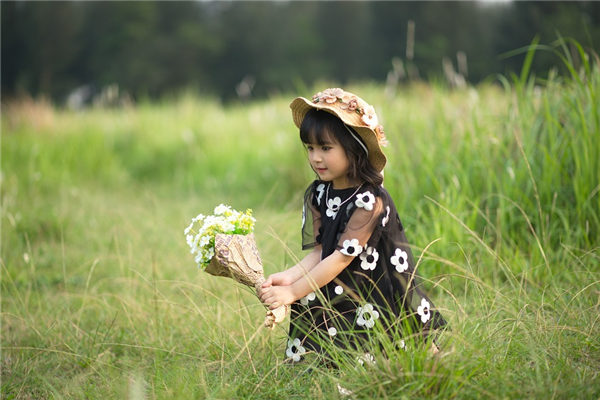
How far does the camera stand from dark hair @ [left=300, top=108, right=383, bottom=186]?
2352 millimetres

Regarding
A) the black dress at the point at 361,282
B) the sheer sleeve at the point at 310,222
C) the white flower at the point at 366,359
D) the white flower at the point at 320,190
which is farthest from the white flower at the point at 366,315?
the white flower at the point at 320,190

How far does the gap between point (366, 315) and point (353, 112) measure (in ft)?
2.62

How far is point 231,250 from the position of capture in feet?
7.05

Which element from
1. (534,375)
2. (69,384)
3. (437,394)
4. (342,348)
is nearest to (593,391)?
(534,375)

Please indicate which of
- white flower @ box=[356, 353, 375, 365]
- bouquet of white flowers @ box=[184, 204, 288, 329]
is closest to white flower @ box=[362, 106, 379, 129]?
bouquet of white flowers @ box=[184, 204, 288, 329]

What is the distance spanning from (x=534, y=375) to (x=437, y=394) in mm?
402

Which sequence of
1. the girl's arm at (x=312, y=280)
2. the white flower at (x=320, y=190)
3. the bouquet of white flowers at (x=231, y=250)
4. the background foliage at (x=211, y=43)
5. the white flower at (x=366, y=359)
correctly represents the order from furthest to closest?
the background foliage at (x=211, y=43), the white flower at (x=320, y=190), the girl's arm at (x=312, y=280), the bouquet of white flowers at (x=231, y=250), the white flower at (x=366, y=359)

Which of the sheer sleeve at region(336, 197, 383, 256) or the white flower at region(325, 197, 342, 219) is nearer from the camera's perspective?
the sheer sleeve at region(336, 197, 383, 256)

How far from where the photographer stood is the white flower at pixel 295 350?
241cm

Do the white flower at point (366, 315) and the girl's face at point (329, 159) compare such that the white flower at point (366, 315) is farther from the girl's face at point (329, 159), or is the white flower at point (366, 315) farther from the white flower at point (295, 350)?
the girl's face at point (329, 159)

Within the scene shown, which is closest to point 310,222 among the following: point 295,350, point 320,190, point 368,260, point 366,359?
point 320,190

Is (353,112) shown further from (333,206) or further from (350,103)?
(333,206)

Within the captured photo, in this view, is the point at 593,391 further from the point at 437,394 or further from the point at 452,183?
the point at 452,183

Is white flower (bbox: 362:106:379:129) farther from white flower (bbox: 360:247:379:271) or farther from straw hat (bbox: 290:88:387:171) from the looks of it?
white flower (bbox: 360:247:379:271)
